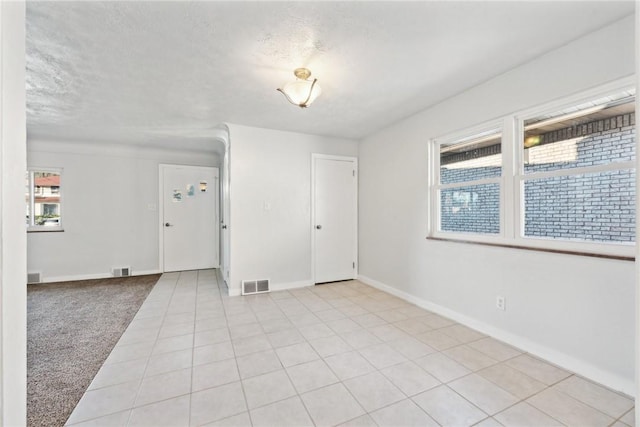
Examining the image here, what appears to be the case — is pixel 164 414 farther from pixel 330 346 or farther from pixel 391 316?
pixel 391 316

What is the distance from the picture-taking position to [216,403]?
1.69 metres

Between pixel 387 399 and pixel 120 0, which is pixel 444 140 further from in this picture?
pixel 120 0

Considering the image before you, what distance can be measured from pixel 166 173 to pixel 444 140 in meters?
4.78

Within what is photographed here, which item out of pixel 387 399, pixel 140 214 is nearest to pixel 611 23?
pixel 387 399

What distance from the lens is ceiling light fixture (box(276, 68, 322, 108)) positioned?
7.43 ft

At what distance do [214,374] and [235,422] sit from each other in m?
0.54

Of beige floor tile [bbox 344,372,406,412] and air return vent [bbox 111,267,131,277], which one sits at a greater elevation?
air return vent [bbox 111,267,131,277]

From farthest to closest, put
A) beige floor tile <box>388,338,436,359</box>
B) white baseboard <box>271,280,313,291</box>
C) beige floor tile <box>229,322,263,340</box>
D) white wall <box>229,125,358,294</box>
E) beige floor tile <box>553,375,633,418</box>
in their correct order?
white baseboard <box>271,280,313,291</box> < white wall <box>229,125,358,294</box> < beige floor tile <box>229,322,263,340</box> < beige floor tile <box>388,338,436,359</box> < beige floor tile <box>553,375,633,418</box>

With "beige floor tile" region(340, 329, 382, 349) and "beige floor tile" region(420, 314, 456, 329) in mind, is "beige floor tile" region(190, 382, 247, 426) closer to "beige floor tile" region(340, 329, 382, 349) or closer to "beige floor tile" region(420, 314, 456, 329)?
"beige floor tile" region(340, 329, 382, 349)

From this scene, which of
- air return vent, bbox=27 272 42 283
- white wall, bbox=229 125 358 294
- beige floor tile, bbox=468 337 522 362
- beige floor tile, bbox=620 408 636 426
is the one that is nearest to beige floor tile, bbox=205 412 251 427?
beige floor tile, bbox=468 337 522 362

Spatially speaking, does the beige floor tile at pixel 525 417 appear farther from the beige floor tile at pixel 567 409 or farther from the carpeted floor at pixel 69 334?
the carpeted floor at pixel 69 334

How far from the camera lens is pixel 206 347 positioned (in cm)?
238

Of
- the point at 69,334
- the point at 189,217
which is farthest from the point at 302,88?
the point at 189,217

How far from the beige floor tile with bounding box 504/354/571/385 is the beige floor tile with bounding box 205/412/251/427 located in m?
1.91
